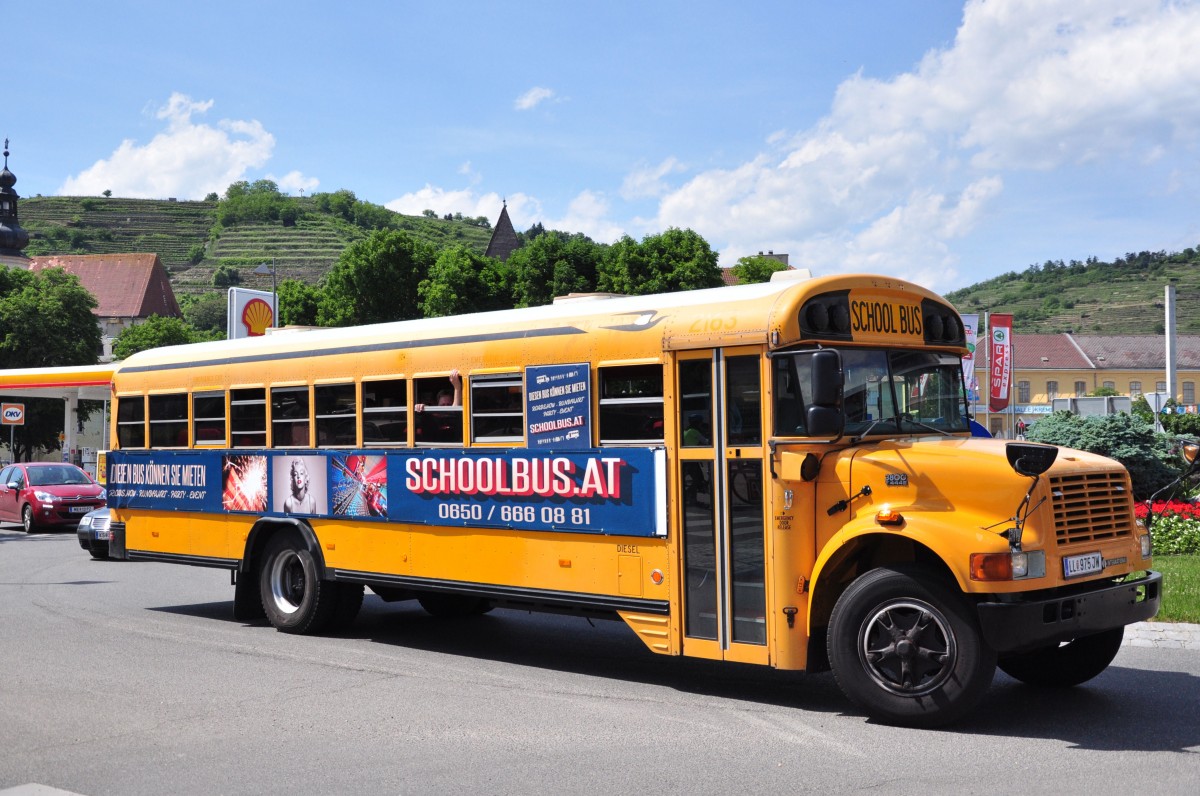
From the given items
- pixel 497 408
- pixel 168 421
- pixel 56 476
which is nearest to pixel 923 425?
pixel 497 408

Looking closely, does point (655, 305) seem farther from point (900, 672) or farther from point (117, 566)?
point (117, 566)

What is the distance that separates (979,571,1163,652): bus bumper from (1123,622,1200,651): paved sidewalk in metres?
2.92

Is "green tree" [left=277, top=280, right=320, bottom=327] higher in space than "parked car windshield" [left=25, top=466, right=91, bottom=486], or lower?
higher

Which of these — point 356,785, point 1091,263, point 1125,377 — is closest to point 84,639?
point 356,785

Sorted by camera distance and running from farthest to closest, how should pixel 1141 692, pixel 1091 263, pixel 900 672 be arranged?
pixel 1091 263 → pixel 1141 692 → pixel 900 672

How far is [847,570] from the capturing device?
757 cm

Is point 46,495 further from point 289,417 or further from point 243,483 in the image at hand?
point 289,417

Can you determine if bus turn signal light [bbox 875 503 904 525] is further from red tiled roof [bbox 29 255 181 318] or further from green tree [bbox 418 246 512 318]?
red tiled roof [bbox 29 255 181 318]

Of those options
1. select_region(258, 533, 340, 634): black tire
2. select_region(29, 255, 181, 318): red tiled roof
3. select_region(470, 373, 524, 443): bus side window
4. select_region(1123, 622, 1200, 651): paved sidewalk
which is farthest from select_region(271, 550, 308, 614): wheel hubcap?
select_region(29, 255, 181, 318): red tiled roof

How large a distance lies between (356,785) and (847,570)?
3254 mm

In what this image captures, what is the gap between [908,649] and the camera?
7.02 meters

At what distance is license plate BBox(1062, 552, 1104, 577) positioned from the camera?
696 centimetres

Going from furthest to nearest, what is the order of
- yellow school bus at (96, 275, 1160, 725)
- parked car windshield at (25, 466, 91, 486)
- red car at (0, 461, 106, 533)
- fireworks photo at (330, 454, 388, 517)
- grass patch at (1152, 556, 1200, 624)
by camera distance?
parked car windshield at (25, 466, 91, 486)
red car at (0, 461, 106, 533)
grass patch at (1152, 556, 1200, 624)
fireworks photo at (330, 454, 388, 517)
yellow school bus at (96, 275, 1160, 725)

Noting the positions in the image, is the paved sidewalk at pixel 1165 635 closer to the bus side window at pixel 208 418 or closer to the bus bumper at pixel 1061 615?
the bus bumper at pixel 1061 615
